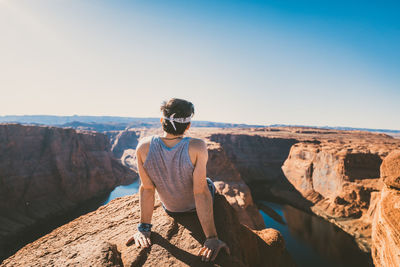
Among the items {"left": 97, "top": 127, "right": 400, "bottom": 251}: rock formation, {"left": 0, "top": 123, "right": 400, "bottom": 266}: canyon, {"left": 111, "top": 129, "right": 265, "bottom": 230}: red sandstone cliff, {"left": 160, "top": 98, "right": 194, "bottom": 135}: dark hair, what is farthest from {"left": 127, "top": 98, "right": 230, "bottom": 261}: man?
{"left": 97, "top": 127, "right": 400, "bottom": 251}: rock formation

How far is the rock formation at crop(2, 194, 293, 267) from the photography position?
71.9 inches

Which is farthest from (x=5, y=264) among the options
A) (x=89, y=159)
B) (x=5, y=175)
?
(x=89, y=159)

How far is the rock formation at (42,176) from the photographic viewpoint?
22.7 m

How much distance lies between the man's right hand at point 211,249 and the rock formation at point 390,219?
434 cm

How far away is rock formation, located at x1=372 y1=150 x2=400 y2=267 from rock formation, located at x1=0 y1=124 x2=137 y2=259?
2777 cm

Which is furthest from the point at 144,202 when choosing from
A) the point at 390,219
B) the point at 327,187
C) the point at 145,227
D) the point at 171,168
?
the point at 327,187

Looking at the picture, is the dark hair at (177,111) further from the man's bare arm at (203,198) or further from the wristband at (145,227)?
the wristband at (145,227)

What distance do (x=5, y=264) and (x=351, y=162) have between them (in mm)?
33178

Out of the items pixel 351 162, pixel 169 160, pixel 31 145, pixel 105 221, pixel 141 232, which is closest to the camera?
pixel 169 160

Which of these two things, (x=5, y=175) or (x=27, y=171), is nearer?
(x=5, y=175)

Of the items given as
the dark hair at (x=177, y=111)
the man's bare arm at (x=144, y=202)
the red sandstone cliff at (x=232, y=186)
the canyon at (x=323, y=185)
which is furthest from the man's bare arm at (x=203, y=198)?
the canyon at (x=323, y=185)

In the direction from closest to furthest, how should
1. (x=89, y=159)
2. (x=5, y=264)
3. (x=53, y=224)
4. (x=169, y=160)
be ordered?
(x=169, y=160)
(x=5, y=264)
(x=53, y=224)
(x=89, y=159)

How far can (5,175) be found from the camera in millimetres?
24359

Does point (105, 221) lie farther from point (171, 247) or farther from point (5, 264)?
point (171, 247)
